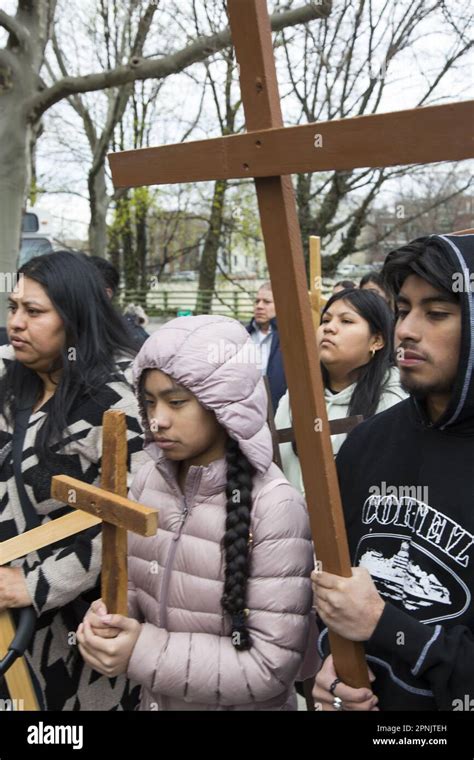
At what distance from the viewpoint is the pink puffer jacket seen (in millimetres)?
1852

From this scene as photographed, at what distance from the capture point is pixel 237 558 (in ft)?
6.06

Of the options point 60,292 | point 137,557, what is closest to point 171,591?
point 137,557

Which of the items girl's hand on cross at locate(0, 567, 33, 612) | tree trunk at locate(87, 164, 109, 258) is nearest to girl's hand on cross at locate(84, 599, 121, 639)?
girl's hand on cross at locate(0, 567, 33, 612)

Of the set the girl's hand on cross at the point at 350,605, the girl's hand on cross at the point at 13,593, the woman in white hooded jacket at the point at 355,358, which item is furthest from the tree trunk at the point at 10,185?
the girl's hand on cross at the point at 350,605

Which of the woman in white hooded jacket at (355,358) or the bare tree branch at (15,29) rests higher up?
the bare tree branch at (15,29)

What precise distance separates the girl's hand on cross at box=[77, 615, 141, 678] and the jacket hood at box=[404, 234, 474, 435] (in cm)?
82

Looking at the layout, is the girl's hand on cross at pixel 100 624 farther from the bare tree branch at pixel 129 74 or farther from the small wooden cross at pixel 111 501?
the bare tree branch at pixel 129 74

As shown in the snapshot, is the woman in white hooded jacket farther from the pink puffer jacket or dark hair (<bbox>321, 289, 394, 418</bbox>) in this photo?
the pink puffer jacket

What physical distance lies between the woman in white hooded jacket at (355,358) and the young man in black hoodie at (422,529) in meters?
1.49

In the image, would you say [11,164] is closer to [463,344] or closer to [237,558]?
[237,558]

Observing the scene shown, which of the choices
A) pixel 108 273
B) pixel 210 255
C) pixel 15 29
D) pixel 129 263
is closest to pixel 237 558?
pixel 108 273

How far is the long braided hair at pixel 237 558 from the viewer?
185 centimetres

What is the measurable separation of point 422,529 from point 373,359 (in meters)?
1.82

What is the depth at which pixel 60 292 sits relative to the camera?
2.42m
